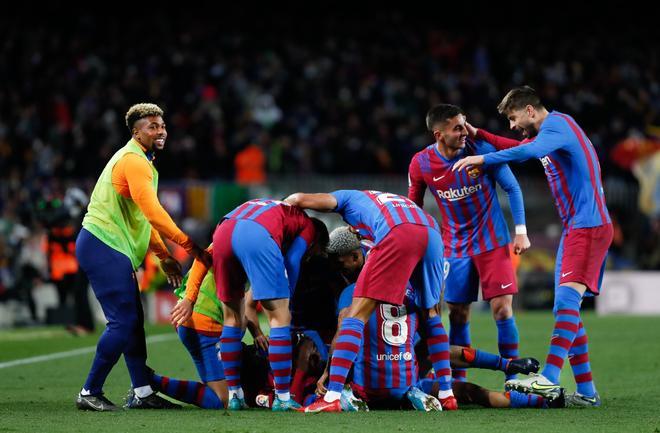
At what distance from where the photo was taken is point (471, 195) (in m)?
8.66

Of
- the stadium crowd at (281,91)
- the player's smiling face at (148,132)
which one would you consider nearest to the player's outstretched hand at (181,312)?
the player's smiling face at (148,132)

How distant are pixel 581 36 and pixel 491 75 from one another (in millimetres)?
3725

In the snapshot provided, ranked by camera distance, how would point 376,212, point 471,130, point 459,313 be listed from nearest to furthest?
point 376,212 < point 471,130 < point 459,313

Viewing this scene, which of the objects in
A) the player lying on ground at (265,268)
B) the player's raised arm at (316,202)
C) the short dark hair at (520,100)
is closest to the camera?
the player lying on ground at (265,268)

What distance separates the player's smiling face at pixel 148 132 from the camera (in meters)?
7.85

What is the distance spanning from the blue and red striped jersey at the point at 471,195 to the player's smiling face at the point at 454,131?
204 millimetres

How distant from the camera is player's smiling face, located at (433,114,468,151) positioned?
8.37m

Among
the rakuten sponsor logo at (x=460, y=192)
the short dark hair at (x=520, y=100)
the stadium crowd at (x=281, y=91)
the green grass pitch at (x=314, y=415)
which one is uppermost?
the stadium crowd at (x=281, y=91)

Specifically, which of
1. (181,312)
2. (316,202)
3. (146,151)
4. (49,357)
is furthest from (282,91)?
(316,202)

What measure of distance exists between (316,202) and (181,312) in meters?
1.21

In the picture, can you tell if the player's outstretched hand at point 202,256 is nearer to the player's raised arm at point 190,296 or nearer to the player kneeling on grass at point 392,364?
the player's raised arm at point 190,296

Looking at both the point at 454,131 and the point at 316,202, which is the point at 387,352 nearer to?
the point at 316,202

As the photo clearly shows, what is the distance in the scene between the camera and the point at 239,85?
77.2 feet

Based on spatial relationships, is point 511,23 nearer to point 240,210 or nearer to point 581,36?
point 581,36
